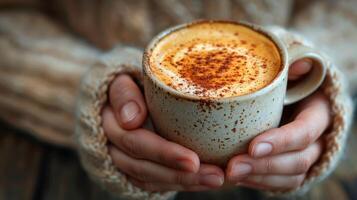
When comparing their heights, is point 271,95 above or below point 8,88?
above

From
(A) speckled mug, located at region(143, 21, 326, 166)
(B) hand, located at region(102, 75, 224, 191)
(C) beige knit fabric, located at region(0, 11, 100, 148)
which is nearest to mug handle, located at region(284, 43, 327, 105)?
(A) speckled mug, located at region(143, 21, 326, 166)

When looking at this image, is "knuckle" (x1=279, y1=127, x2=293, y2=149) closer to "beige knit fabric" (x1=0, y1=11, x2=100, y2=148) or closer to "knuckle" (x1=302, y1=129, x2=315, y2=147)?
"knuckle" (x1=302, y1=129, x2=315, y2=147)

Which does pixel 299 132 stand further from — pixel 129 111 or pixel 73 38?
pixel 73 38

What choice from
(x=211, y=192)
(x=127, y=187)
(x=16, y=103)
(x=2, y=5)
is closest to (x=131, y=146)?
(x=127, y=187)

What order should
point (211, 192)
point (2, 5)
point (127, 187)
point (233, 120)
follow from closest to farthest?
point (233, 120) < point (127, 187) < point (211, 192) < point (2, 5)

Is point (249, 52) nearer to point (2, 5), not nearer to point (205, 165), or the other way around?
point (205, 165)

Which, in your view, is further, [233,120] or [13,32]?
[13,32]

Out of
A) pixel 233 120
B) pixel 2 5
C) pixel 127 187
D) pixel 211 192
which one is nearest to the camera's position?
pixel 233 120

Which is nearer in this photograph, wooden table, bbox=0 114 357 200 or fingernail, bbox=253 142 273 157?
fingernail, bbox=253 142 273 157

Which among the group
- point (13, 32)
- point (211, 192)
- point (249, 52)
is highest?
point (249, 52)
